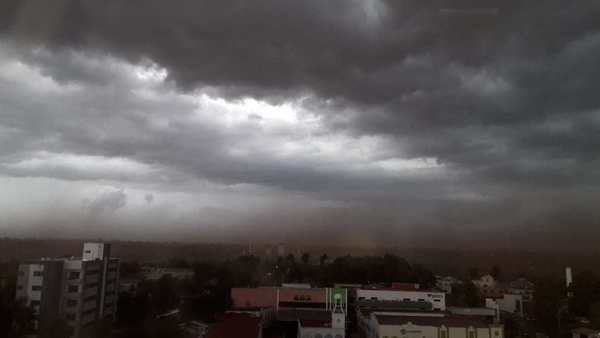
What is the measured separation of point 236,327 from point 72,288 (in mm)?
3579

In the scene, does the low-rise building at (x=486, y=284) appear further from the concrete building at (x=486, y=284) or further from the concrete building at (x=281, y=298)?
the concrete building at (x=281, y=298)

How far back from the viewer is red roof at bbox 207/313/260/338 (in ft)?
30.5

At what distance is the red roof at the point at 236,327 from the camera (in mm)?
9289

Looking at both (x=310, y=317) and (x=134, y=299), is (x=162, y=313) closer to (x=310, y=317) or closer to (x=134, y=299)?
(x=134, y=299)

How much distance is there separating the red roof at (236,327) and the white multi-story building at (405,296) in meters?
4.08

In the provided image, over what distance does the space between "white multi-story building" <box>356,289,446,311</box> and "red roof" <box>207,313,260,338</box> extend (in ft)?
13.4

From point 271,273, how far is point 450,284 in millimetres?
7757

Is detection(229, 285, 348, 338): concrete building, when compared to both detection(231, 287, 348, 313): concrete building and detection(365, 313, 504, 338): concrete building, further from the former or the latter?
detection(365, 313, 504, 338): concrete building

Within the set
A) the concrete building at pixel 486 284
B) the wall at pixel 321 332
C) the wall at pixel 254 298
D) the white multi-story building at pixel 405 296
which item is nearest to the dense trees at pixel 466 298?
the white multi-story building at pixel 405 296

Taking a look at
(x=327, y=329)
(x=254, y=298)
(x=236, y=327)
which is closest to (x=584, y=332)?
(x=327, y=329)

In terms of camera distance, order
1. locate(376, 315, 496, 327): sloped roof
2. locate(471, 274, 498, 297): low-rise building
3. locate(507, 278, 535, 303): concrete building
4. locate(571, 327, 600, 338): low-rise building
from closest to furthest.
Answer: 1. locate(376, 315, 496, 327): sloped roof
2. locate(571, 327, 600, 338): low-rise building
3. locate(507, 278, 535, 303): concrete building
4. locate(471, 274, 498, 297): low-rise building

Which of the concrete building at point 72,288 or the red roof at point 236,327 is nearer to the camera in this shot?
the red roof at point 236,327

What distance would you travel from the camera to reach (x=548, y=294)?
13680mm

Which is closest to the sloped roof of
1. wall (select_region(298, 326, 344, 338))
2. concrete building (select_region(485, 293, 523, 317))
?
wall (select_region(298, 326, 344, 338))
